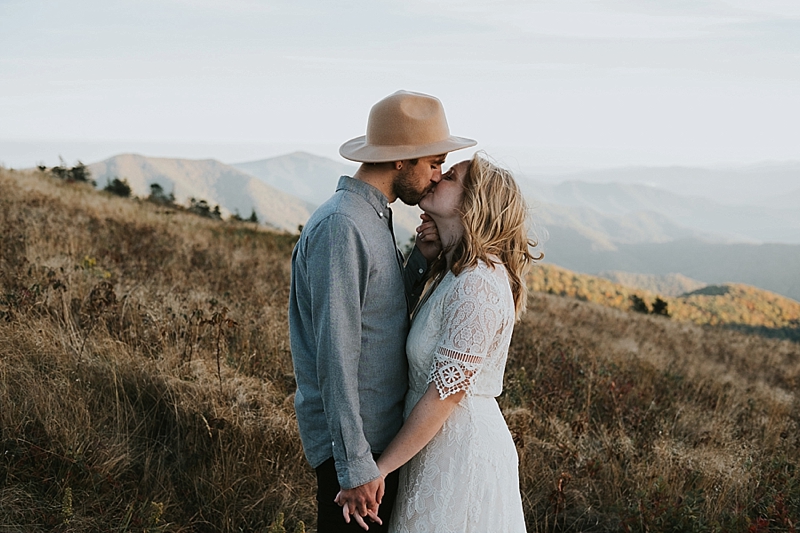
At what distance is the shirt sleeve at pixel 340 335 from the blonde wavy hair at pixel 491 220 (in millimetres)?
393

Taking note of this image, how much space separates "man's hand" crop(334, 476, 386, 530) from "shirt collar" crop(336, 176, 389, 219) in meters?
0.92

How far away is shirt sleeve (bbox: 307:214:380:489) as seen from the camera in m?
1.96

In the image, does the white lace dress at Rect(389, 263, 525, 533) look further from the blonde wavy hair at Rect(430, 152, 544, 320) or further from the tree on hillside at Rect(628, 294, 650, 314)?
the tree on hillside at Rect(628, 294, 650, 314)

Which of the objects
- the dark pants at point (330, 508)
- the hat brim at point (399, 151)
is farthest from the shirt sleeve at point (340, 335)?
the hat brim at point (399, 151)

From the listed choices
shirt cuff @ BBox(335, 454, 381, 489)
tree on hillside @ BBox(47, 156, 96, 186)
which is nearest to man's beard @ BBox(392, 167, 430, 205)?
shirt cuff @ BBox(335, 454, 381, 489)

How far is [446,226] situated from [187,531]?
1.95 metres

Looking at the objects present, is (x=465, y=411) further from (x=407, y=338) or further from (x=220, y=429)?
(x=220, y=429)

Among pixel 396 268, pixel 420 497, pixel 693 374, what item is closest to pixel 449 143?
pixel 396 268

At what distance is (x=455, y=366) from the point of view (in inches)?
80.6

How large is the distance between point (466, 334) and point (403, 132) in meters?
0.72

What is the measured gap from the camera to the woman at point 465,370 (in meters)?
2.07

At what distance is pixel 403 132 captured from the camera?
7.00ft

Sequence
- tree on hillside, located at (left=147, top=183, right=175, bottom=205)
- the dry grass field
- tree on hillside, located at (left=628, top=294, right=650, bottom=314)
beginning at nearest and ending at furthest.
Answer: the dry grass field < tree on hillside, located at (left=147, top=183, right=175, bottom=205) < tree on hillside, located at (left=628, top=294, right=650, bottom=314)

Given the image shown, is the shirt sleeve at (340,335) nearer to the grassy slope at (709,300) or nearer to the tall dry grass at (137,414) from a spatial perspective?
the tall dry grass at (137,414)
